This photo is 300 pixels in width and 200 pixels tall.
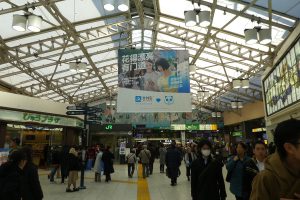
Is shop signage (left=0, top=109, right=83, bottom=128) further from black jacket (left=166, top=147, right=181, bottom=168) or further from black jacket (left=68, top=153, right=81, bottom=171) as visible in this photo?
black jacket (left=166, top=147, right=181, bottom=168)

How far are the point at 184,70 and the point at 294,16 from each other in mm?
4819

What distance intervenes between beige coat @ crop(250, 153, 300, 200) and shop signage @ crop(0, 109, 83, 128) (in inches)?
477

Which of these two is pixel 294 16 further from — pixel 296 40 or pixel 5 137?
pixel 5 137

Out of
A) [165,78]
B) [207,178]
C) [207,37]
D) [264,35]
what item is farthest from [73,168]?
[207,37]

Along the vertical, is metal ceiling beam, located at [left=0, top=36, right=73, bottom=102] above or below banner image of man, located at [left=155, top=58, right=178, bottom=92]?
above

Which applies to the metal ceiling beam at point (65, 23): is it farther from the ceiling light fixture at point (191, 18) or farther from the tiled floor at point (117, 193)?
the tiled floor at point (117, 193)

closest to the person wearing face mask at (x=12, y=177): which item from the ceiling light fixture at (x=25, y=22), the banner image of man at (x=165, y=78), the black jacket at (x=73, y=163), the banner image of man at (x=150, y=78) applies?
the ceiling light fixture at (x=25, y=22)

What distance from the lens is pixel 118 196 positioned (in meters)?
7.65

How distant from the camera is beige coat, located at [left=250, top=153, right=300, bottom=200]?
4.11 feet

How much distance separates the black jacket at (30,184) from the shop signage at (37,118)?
30.4 feet

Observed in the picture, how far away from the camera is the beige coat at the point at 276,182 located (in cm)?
125

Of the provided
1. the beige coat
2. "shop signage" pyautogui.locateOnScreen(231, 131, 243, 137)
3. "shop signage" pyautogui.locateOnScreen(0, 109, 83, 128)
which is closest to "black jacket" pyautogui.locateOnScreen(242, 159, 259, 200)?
the beige coat

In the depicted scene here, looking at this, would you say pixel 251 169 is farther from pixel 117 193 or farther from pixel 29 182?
pixel 117 193

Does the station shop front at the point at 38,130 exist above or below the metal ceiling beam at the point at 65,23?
below
